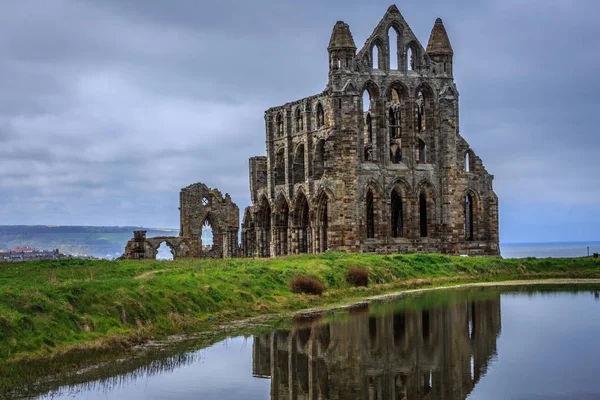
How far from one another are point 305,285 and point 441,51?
32.4 meters

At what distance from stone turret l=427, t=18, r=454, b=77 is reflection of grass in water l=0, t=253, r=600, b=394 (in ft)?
60.1

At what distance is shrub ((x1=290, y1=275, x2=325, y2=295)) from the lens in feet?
118

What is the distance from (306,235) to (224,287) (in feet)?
107

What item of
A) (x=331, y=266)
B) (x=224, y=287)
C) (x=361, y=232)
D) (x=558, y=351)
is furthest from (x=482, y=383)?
(x=361, y=232)

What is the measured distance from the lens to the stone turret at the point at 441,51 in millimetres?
63500

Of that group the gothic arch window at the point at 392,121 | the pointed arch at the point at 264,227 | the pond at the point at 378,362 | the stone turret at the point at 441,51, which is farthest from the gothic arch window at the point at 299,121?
the pond at the point at 378,362

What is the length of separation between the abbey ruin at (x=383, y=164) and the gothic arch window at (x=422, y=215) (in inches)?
3.0

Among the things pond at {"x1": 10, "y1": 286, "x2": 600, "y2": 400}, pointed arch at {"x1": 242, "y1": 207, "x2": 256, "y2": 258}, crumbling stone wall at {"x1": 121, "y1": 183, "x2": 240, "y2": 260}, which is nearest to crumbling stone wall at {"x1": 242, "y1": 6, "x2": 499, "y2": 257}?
pointed arch at {"x1": 242, "y1": 207, "x2": 256, "y2": 258}

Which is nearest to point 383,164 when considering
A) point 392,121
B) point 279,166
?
point 392,121

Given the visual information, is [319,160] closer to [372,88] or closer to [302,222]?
[302,222]

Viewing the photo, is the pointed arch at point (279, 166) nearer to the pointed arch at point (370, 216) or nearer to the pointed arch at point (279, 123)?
the pointed arch at point (279, 123)

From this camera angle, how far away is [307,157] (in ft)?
210

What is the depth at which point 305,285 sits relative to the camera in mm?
36312

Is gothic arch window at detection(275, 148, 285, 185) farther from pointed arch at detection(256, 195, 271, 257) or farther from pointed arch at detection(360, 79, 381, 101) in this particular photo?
pointed arch at detection(360, 79, 381, 101)
